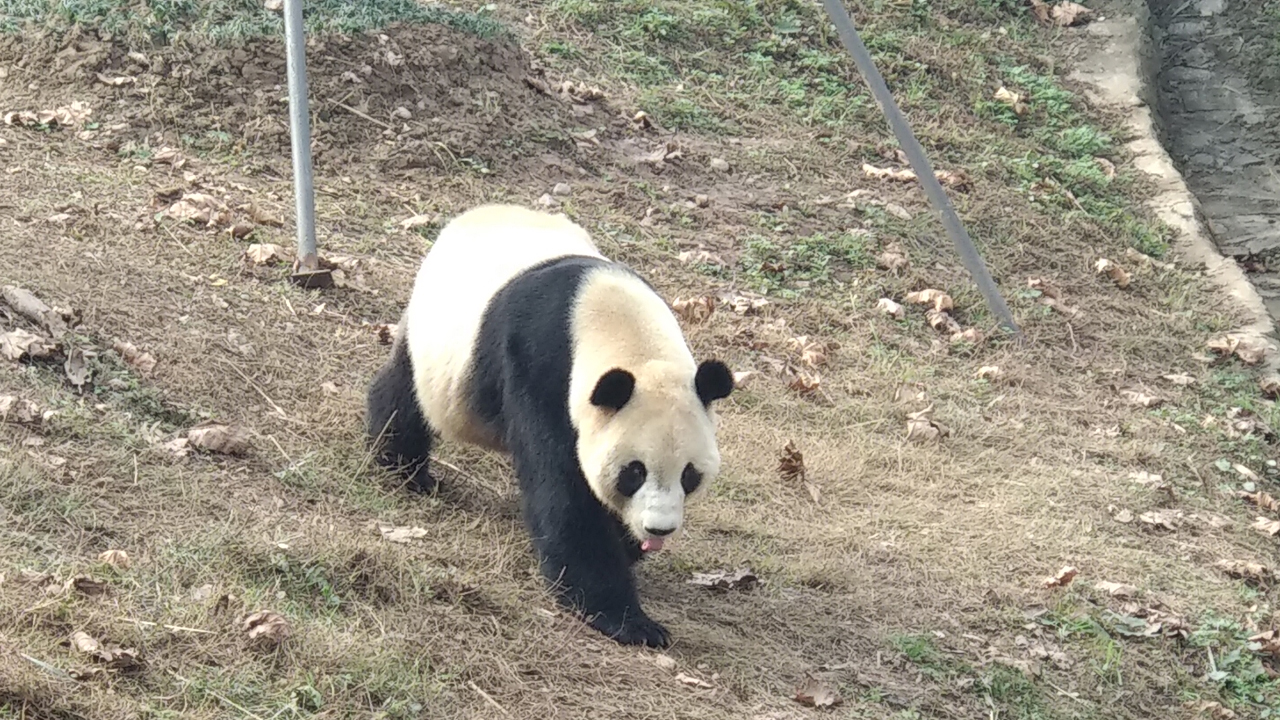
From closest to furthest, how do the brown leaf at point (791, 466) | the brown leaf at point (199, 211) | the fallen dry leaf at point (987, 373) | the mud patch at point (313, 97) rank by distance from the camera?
the brown leaf at point (791, 466), the brown leaf at point (199, 211), the fallen dry leaf at point (987, 373), the mud patch at point (313, 97)

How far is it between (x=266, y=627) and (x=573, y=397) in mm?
1331

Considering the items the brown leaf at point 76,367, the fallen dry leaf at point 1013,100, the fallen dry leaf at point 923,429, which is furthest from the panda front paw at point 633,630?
the fallen dry leaf at point 1013,100

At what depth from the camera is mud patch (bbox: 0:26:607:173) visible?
8859 mm

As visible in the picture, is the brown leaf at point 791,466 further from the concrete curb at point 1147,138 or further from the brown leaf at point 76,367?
the concrete curb at point 1147,138

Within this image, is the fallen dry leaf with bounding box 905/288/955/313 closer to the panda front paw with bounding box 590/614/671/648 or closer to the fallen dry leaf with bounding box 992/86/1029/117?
the fallen dry leaf with bounding box 992/86/1029/117

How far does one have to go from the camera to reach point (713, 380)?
186 inches

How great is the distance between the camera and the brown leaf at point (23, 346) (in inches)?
221

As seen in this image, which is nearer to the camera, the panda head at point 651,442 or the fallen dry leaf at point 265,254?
the panda head at point 651,442

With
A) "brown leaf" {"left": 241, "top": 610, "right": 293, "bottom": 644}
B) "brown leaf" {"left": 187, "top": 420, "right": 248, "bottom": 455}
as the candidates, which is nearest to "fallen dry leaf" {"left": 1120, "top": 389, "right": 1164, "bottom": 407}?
"brown leaf" {"left": 187, "top": 420, "right": 248, "bottom": 455}

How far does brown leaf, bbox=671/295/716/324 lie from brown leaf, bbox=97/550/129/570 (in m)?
4.20

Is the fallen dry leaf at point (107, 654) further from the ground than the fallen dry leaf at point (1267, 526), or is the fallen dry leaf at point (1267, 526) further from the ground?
the fallen dry leaf at point (107, 654)

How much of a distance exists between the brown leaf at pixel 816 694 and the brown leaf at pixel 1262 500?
3622 mm

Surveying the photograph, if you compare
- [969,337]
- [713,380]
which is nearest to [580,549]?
[713,380]

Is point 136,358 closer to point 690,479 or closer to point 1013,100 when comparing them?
point 690,479
